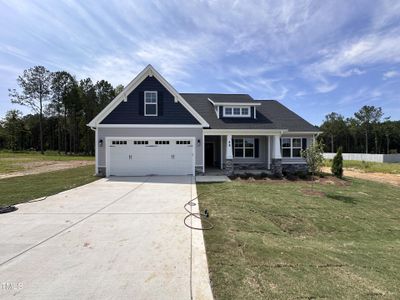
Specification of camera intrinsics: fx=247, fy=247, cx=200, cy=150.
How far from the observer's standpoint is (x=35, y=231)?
5449 mm

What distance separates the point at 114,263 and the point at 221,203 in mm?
4731

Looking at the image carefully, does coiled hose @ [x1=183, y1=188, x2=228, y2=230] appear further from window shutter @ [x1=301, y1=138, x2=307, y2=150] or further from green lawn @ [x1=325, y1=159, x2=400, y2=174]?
green lawn @ [x1=325, y1=159, x2=400, y2=174]

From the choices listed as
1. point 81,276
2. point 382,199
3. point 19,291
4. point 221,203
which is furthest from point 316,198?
point 19,291

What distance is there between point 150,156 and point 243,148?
261 inches

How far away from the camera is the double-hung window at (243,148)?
17444 millimetres

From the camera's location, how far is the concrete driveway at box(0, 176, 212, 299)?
10.8 ft

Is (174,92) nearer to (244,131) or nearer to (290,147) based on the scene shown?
(244,131)

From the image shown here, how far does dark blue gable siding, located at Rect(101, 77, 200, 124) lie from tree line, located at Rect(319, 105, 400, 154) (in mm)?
58565

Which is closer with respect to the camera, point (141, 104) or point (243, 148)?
point (141, 104)

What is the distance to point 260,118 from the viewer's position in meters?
17.8

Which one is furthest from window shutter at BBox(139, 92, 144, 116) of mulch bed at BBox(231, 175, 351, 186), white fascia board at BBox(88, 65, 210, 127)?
mulch bed at BBox(231, 175, 351, 186)

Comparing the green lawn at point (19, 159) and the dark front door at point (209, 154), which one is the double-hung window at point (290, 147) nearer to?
the dark front door at point (209, 154)

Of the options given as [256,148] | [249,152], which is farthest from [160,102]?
[256,148]

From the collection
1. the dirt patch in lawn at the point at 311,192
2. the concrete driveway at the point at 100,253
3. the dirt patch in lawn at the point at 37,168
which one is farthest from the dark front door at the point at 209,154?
the concrete driveway at the point at 100,253
